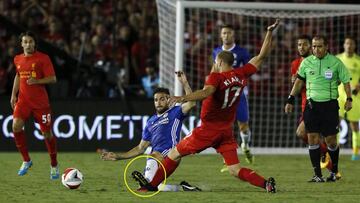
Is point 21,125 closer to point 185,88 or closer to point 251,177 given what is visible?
point 185,88

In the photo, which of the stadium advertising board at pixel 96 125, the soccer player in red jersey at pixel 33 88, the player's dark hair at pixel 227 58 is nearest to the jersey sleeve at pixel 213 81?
the player's dark hair at pixel 227 58

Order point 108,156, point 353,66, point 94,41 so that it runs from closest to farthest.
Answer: point 108,156 → point 353,66 → point 94,41

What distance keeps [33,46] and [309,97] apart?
3646mm

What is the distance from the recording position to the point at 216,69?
10766 mm

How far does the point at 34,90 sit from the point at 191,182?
245 centimetres

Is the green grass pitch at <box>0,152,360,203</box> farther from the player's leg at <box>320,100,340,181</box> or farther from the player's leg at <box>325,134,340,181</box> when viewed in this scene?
the player's leg at <box>320,100,340,181</box>

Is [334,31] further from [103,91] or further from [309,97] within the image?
[309,97]

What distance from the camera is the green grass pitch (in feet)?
34.2

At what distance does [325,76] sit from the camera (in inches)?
495

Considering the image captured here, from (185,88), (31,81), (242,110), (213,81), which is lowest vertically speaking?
(242,110)

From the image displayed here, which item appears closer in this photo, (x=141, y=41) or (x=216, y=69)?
(x=216, y=69)

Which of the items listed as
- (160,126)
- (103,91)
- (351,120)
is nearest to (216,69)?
(160,126)

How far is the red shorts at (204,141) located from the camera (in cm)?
1075

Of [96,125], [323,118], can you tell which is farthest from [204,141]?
[96,125]
